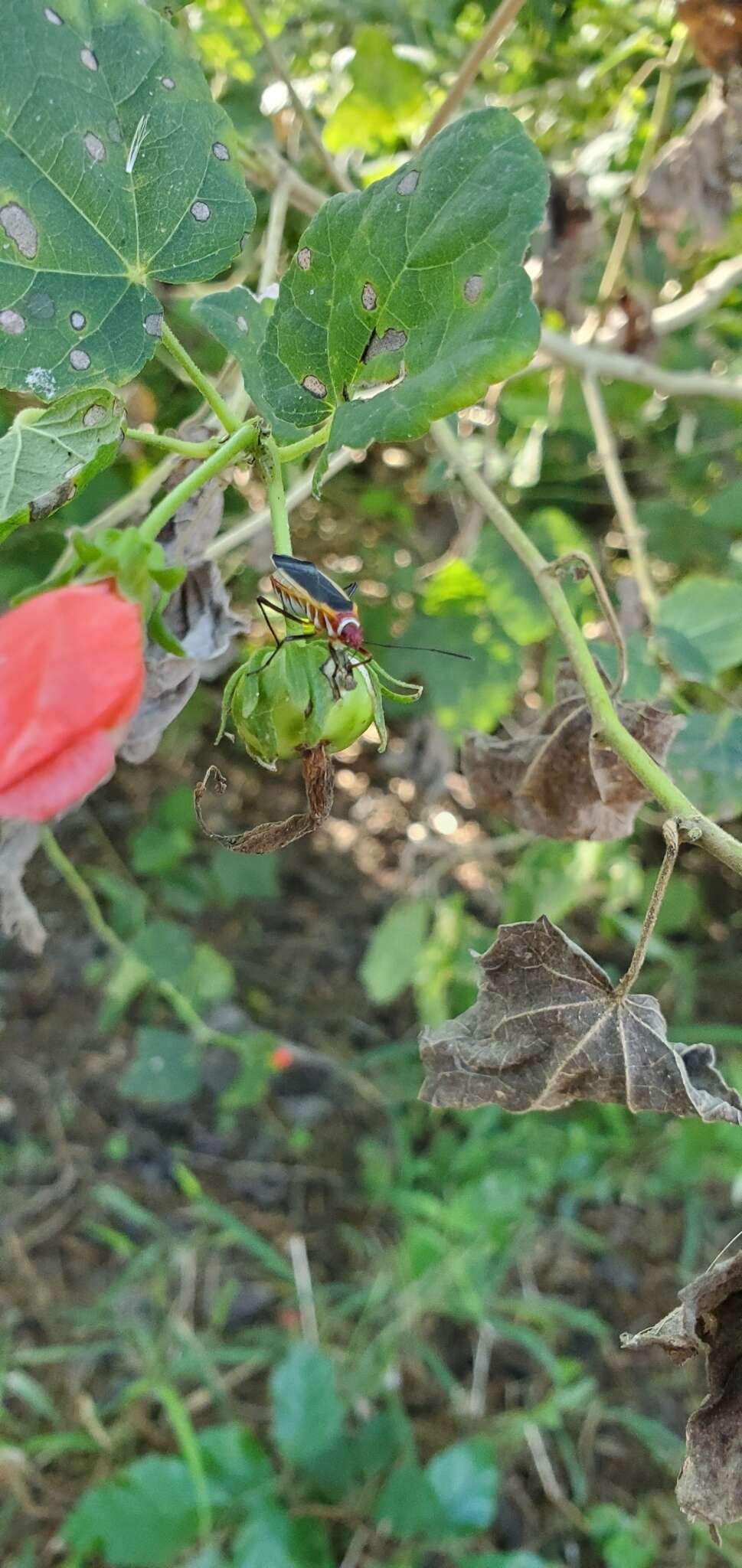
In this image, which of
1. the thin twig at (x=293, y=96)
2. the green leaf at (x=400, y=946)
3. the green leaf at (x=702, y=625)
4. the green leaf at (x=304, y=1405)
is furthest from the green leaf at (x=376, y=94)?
the green leaf at (x=304, y=1405)

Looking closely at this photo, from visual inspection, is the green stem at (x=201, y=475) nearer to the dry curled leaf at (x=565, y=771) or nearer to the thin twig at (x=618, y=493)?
the dry curled leaf at (x=565, y=771)

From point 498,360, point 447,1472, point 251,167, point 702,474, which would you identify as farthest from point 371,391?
point 447,1472

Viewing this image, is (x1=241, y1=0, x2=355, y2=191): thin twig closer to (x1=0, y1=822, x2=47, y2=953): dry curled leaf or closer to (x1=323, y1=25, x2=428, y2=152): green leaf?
(x1=323, y1=25, x2=428, y2=152): green leaf

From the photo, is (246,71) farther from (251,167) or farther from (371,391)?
(371,391)

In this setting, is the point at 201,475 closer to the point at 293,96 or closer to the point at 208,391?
the point at 208,391

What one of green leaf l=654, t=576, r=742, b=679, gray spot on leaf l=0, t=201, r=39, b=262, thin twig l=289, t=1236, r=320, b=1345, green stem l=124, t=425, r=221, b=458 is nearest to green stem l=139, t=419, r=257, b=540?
green stem l=124, t=425, r=221, b=458

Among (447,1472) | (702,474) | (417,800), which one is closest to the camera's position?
(447,1472)
